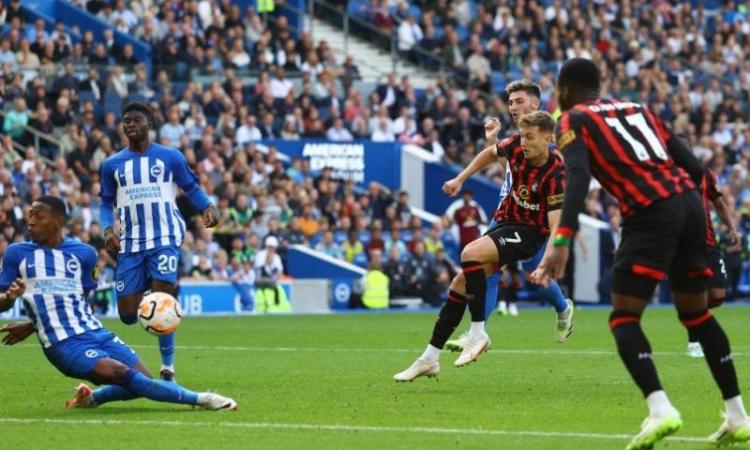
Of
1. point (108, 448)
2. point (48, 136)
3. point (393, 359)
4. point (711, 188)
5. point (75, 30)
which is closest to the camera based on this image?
point (108, 448)

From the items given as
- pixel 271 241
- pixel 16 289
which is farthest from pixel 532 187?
pixel 271 241

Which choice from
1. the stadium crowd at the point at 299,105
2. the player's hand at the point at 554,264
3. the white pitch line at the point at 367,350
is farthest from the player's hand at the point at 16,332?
the stadium crowd at the point at 299,105

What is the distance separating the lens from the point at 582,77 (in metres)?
9.55

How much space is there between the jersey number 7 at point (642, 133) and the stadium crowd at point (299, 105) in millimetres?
17042

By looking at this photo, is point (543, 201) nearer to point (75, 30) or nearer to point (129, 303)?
point (129, 303)

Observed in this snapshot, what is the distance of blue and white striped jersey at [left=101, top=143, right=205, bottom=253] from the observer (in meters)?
13.7

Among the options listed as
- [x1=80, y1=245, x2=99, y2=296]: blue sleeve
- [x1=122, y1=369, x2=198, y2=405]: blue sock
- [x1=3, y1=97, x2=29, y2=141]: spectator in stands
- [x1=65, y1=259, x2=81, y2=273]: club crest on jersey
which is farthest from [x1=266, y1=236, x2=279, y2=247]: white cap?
[x1=122, y1=369, x2=198, y2=405]: blue sock

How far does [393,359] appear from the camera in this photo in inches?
647

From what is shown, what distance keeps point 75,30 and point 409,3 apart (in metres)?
10.8

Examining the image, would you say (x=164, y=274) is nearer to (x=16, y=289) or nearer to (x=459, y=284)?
(x=459, y=284)

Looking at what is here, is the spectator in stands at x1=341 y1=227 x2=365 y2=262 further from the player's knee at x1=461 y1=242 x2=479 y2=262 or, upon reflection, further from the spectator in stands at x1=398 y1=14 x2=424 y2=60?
the player's knee at x1=461 y1=242 x2=479 y2=262

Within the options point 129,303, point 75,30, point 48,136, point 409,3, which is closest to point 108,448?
point 129,303

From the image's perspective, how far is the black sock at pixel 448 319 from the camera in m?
13.1

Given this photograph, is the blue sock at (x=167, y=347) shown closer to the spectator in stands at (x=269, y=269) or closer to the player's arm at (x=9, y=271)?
the player's arm at (x=9, y=271)
